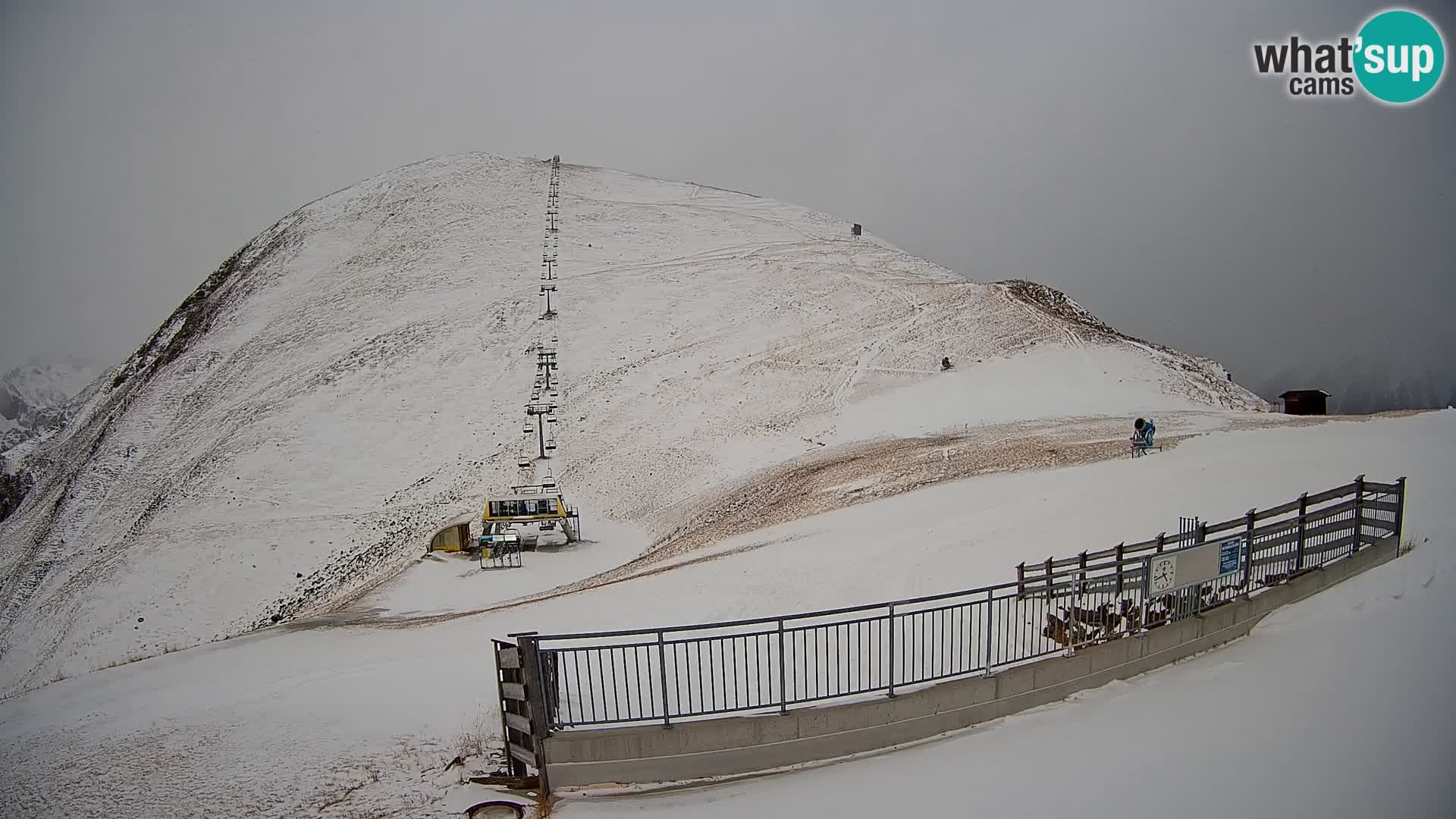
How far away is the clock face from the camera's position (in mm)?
9289

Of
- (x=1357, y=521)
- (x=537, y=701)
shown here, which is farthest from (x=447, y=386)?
(x=1357, y=521)

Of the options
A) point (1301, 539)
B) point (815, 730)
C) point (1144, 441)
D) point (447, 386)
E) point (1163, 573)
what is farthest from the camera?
point (447, 386)

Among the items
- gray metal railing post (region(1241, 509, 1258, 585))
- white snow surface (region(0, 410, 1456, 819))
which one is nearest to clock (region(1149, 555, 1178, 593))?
white snow surface (region(0, 410, 1456, 819))

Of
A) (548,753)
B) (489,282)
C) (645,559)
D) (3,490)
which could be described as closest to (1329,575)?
(548,753)

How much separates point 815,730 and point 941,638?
2124 millimetres

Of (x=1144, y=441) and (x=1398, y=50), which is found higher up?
(x=1398, y=50)

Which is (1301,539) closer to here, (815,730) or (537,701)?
(815,730)

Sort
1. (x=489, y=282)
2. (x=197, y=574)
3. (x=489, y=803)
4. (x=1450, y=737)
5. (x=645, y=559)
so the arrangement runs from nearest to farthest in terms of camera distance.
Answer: (x=1450, y=737)
(x=489, y=803)
(x=645, y=559)
(x=197, y=574)
(x=489, y=282)

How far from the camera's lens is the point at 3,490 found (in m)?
11.6

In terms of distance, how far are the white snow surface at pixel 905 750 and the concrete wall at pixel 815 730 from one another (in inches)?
9.7

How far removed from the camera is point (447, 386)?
41688 mm

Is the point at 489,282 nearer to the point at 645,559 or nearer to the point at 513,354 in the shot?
the point at 513,354

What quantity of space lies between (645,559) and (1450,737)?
18092 millimetres

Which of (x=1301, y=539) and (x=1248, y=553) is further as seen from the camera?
(x=1301, y=539)
